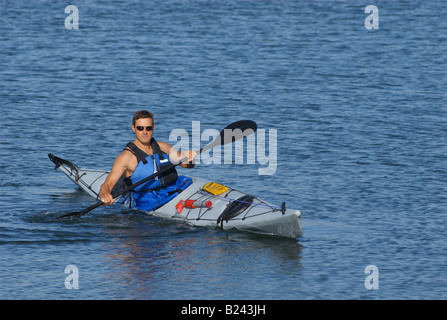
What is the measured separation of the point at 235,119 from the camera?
54.5ft

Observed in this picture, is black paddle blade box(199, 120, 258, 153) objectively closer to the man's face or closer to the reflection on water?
the man's face

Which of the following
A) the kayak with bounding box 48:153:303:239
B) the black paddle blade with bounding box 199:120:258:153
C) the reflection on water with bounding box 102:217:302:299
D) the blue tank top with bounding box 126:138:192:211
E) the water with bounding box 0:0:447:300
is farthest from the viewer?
the black paddle blade with bounding box 199:120:258:153

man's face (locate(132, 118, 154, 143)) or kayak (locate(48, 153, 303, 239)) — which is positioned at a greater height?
man's face (locate(132, 118, 154, 143))

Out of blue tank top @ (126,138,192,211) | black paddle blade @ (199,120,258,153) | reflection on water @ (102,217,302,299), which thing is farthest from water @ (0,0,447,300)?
black paddle blade @ (199,120,258,153)

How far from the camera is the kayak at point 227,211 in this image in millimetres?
9945

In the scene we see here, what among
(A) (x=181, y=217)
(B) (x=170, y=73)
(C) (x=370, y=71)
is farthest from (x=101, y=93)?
(A) (x=181, y=217)

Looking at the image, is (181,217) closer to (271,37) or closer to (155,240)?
(155,240)

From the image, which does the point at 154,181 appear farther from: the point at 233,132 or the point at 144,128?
the point at 233,132

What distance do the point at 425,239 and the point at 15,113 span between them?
9938mm

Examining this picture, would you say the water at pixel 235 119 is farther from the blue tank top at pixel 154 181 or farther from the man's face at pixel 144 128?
the man's face at pixel 144 128

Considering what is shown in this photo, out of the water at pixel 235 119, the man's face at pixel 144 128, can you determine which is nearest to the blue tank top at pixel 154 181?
the man's face at pixel 144 128

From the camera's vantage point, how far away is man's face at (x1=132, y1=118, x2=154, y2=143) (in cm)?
1006

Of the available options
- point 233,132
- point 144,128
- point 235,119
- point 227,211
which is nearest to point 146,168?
point 144,128

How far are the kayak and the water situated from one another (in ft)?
0.57
